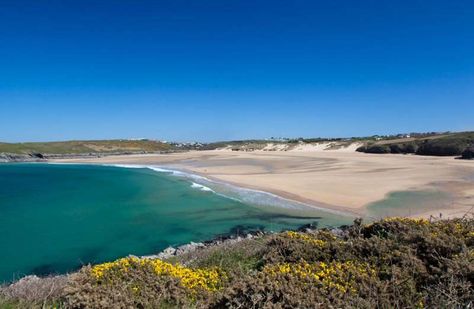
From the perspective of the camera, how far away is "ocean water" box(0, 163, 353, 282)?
17.2 m

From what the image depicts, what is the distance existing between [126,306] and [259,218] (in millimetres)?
18901

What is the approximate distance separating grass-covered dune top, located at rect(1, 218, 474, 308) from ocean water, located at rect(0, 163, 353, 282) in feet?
20.6

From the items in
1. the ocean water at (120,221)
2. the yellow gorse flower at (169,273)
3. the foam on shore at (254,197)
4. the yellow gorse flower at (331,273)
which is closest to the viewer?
the yellow gorse flower at (331,273)

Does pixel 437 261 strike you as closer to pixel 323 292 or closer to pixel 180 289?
pixel 323 292

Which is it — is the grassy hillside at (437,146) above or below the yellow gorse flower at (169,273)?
above

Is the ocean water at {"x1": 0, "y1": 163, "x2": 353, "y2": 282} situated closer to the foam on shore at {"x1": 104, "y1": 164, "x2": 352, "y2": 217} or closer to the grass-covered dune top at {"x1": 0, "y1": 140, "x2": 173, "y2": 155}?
the foam on shore at {"x1": 104, "y1": 164, "x2": 352, "y2": 217}

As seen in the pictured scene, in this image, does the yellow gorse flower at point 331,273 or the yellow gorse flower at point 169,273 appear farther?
the yellow gorse flower at point 169,273

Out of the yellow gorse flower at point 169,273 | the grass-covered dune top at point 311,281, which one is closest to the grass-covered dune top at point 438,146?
the grass-covered dune top at point 311,281

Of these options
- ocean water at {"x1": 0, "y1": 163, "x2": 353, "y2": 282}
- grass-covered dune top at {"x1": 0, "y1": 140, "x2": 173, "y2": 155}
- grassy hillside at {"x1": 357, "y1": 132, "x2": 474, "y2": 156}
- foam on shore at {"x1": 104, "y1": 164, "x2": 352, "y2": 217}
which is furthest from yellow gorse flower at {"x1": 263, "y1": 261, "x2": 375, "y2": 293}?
grass-covered dune top at {"x1": 0, "y1": 140, "x2": 173, "y2": 155}

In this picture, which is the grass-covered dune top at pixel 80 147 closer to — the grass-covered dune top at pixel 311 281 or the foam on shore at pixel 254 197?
the foam on shore at pixel 254 197

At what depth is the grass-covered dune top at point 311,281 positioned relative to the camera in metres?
4.26

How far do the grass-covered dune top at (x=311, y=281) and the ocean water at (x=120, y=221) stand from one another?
628 cm

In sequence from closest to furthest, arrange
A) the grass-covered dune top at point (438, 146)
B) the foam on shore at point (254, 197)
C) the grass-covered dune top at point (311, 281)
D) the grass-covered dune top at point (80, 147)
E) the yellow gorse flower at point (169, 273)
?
1. the grass-covered dune top at point (311, 281)
2. the yellow gorse flower at point (169, 273)
3. the foam on shore at point (254, 197)
4. the grass-covered dune top at point (438, 146)
5. the grass-covered dune top at point (80, 147)

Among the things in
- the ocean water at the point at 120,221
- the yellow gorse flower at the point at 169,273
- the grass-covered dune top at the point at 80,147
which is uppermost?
the grass-covered dune top at the point at 80,147
